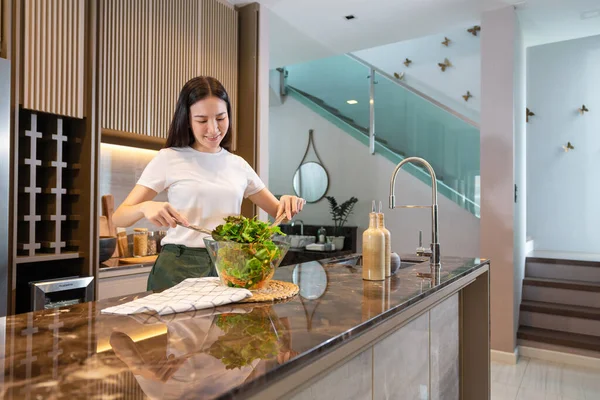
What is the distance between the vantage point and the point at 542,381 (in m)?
3.26

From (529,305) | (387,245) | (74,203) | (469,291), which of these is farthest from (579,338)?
(74,203)

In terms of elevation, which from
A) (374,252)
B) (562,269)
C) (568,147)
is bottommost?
(562,269)

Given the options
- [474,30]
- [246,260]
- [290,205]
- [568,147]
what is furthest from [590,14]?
[246,260]

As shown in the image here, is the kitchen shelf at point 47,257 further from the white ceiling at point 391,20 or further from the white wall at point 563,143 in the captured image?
the white wall at point 563,143

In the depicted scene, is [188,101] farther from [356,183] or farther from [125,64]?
[356,183]

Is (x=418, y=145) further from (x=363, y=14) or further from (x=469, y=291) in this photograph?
(x=469, y=291)

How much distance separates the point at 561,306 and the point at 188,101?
381cm

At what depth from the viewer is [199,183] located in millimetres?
1715

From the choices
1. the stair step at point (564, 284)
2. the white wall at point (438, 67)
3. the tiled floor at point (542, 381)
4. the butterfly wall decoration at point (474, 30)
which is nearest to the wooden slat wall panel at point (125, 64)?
the tiled floor at point (542, 381)

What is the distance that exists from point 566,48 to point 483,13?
229 centimetres

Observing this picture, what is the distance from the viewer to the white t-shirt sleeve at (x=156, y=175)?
1667 mm

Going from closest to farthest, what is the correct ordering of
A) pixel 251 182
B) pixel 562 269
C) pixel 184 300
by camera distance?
pixel 184 300, pixel 251 182, pixel 562 269

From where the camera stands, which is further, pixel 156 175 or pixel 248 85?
pixel 248 85

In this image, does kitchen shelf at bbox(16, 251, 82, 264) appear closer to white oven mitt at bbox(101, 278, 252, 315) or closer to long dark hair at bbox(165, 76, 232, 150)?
long dark hair at bbox(165, 76, 232, 150)
